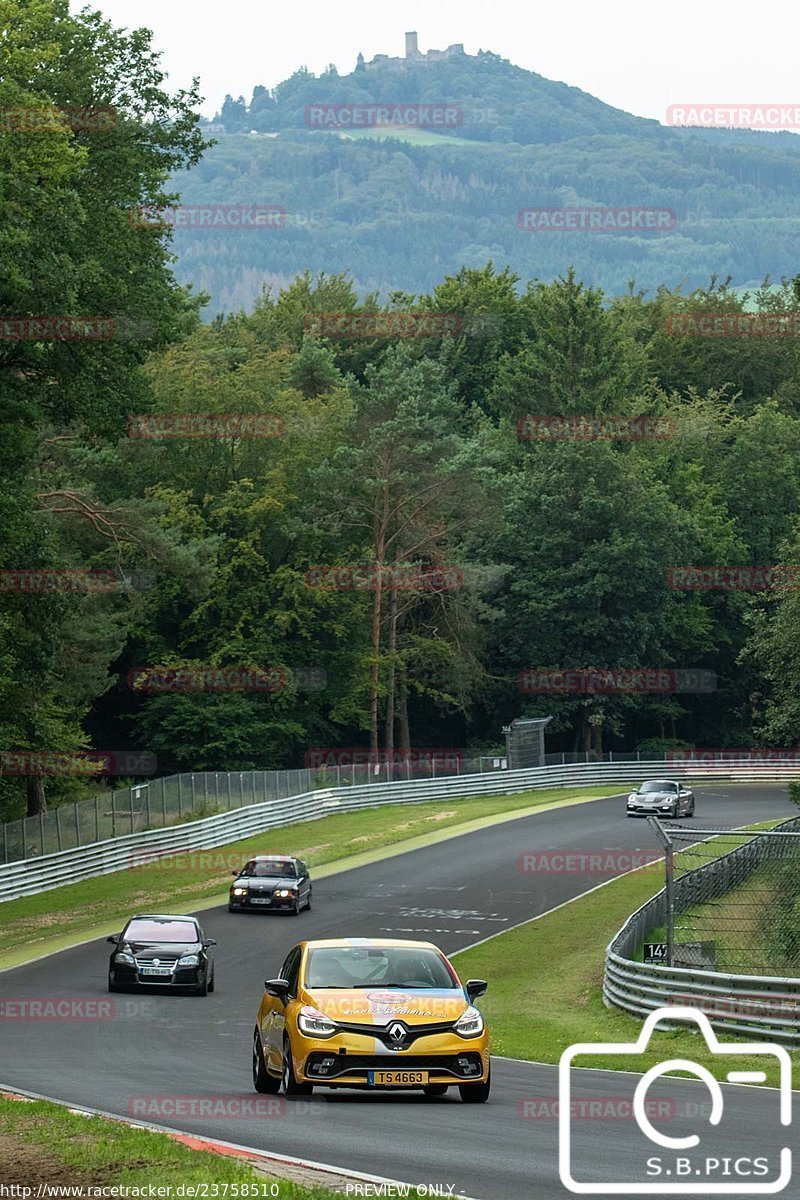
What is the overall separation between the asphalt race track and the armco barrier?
146 inches

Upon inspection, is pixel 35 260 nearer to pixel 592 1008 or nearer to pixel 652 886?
pixel 592 1008

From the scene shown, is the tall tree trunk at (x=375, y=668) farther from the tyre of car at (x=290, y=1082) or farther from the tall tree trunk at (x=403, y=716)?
the tyre of car at (x=290, y=1082)

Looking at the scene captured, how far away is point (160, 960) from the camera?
28297mm

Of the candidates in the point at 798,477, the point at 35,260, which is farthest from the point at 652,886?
the point at 798,477

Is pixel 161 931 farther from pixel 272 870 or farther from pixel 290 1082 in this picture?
pixel 290 1082

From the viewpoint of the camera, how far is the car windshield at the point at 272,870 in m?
40.9

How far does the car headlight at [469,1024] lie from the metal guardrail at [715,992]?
5998 mm

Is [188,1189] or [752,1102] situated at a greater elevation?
[188,1189]

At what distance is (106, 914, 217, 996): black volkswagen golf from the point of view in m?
28.2

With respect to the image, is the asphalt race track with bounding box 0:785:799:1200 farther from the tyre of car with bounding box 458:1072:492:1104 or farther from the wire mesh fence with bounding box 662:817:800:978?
the wire mesh fence with bounding box 662:817:800:978

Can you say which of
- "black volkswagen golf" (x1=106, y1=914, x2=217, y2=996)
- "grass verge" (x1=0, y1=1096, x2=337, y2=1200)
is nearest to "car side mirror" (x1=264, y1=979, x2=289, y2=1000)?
"grass verge" (x1=0, y1=1096, x2=337, y2=1200)

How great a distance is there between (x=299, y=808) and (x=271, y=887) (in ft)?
72.3

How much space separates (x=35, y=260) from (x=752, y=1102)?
850 inches

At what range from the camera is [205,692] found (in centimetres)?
7650
